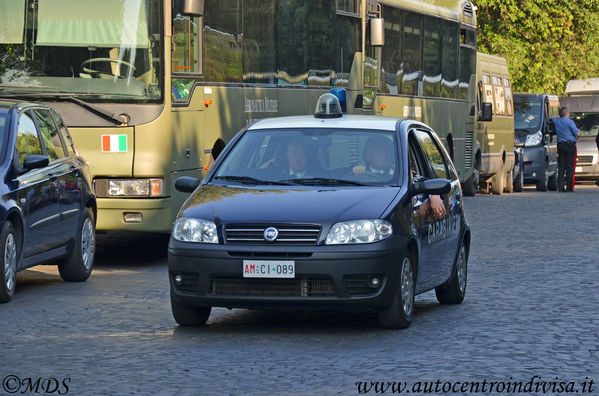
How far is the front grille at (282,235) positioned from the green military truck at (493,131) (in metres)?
23.6

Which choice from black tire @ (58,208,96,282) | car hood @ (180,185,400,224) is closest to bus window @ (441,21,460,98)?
black tire @ (58,208,96,282)

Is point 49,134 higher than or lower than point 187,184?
higher

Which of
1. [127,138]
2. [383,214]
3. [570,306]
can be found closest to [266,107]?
[127,138]

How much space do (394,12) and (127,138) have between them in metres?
11.9

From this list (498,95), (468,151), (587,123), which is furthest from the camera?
(587,123)

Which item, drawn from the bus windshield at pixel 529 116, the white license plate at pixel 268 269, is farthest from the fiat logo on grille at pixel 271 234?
the bus windshield at pixel 529 116

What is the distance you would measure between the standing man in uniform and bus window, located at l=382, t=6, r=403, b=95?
35.4 ft

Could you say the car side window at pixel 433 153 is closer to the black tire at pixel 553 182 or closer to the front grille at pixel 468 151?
the front grille at pixel 468 151

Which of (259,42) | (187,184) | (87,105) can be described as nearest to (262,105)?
(259,42)

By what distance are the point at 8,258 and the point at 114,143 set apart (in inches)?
126

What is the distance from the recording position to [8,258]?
38.8 feet

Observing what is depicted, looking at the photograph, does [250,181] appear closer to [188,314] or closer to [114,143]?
[188,314]

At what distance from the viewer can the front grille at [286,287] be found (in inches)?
378

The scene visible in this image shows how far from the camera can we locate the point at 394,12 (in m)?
25.9
